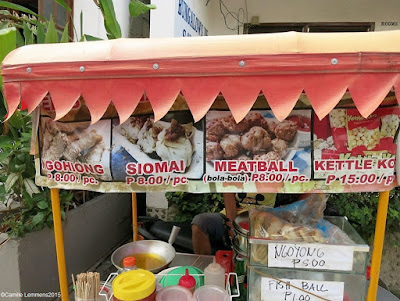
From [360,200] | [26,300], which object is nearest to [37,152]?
[26,300]

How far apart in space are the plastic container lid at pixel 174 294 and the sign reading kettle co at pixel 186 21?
2.83 meters

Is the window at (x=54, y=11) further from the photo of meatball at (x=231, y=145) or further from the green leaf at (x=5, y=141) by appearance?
the photo of meatball at (x=231, y=145)

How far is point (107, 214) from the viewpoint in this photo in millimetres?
3545

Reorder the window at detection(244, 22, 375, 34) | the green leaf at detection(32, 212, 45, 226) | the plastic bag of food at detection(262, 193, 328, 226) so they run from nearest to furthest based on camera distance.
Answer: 1. the plastic bag of food at detection(262, 193, 328, 226)
2. the green leaf at detection(32, 212, 45, 226)
3. the window at detection(244, 22, 375, 34)

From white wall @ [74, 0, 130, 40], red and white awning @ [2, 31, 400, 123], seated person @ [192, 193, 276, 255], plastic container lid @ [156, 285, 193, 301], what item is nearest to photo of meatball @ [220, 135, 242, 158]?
red and white awning @ [2, 31, 400, 123]

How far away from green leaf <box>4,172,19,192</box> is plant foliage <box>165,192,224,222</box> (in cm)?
195

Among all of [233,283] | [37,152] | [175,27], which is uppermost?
[175,27]

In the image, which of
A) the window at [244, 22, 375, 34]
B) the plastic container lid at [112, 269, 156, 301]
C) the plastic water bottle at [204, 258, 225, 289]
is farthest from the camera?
the window at [244, 22, 375, 34]

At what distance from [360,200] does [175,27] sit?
2.99m

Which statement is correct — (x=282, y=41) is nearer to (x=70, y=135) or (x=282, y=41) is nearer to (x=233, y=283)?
(x=70, y=135)

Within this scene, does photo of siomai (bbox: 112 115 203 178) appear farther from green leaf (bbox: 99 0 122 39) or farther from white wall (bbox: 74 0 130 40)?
white wall (bbox: 74 0 130 40)

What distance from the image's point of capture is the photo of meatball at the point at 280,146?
4.79 feet

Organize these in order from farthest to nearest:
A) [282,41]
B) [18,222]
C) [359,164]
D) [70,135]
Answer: [18,222], [70,135], [359,164], [282,41]

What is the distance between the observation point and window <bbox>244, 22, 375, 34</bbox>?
4.81 metres
